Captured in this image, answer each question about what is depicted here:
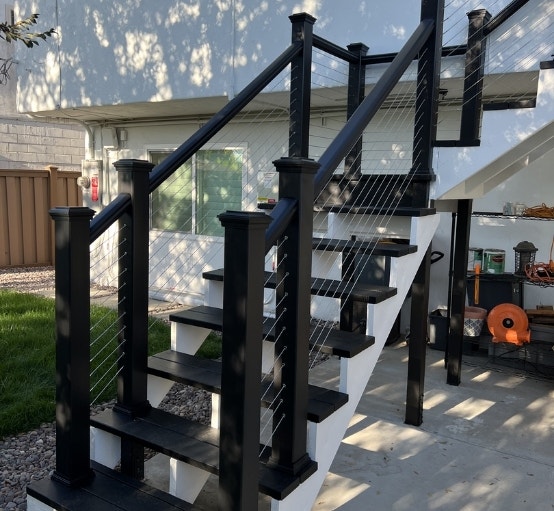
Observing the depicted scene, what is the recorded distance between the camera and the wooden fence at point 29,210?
9.05 m

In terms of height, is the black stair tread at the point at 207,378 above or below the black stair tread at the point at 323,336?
below

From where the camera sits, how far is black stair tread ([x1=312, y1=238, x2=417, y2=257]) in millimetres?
2885

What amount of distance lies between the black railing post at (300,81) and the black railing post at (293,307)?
69.9 inches

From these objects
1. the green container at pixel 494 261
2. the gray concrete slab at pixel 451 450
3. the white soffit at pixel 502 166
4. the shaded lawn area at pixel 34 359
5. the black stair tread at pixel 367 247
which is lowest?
the gray concrete slab at pixel 451 450

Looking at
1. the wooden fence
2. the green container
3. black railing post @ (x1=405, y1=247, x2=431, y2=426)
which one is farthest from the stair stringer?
the wooden fence

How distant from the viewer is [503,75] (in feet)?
13.6

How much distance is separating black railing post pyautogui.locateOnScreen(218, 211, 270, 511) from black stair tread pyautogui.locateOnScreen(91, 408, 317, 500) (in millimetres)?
273

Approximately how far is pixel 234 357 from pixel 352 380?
0.92m

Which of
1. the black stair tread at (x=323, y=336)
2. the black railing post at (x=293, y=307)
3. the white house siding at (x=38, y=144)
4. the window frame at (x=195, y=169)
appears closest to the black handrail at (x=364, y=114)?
the black railing post at (x=293, y=307)

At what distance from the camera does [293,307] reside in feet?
6.55

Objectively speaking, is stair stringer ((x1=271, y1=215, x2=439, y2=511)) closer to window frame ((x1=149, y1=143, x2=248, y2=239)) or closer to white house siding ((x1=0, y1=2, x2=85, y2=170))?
window frame ((x1=149, y1=143, x2=248, y2=239))

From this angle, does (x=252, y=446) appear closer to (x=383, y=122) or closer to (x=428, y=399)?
(x=428, y=399)

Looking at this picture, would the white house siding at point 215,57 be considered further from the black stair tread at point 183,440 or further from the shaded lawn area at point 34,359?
the black stair tread at point 183,440

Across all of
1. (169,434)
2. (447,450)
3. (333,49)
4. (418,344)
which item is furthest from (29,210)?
(447,450)
